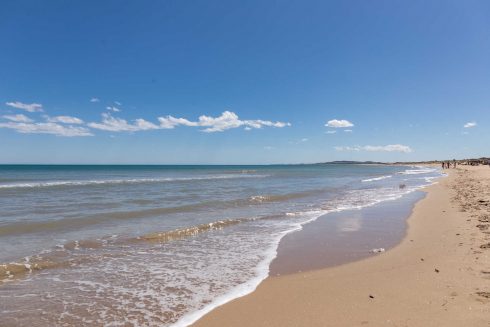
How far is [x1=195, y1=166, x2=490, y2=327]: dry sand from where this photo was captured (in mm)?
4711

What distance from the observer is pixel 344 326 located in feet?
14.8

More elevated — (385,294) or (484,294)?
(484,294)

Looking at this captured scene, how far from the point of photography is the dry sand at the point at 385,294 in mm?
4711

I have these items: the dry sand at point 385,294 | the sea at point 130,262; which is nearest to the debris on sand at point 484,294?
the dry sand at point 385,294

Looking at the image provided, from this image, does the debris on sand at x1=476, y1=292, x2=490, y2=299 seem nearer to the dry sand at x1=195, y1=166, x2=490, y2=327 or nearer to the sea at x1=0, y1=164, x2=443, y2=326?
the dry sand at x1=195, y1=166, x2=490, y2=327

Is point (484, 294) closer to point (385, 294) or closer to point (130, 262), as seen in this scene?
point (385, 294)

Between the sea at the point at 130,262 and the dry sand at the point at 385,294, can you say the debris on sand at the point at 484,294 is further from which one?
the sea at the point at 130,262

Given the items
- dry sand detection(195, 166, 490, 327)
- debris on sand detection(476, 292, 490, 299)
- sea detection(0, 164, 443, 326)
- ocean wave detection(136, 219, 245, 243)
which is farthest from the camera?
ocean wave detection(136, 219, 245, 243)

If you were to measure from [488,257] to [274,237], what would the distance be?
5623 mm

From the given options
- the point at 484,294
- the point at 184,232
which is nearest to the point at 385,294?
the point at 484,294

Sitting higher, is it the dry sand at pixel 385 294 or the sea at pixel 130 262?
the dry sand at pixel 385 294

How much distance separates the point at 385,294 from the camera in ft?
18.4

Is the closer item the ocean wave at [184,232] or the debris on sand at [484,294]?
the debris on sand at [484,294]

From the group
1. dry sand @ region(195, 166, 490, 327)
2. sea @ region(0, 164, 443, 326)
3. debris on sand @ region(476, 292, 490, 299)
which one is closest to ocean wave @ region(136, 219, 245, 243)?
sea @ region(0, 164, 443, 326)
